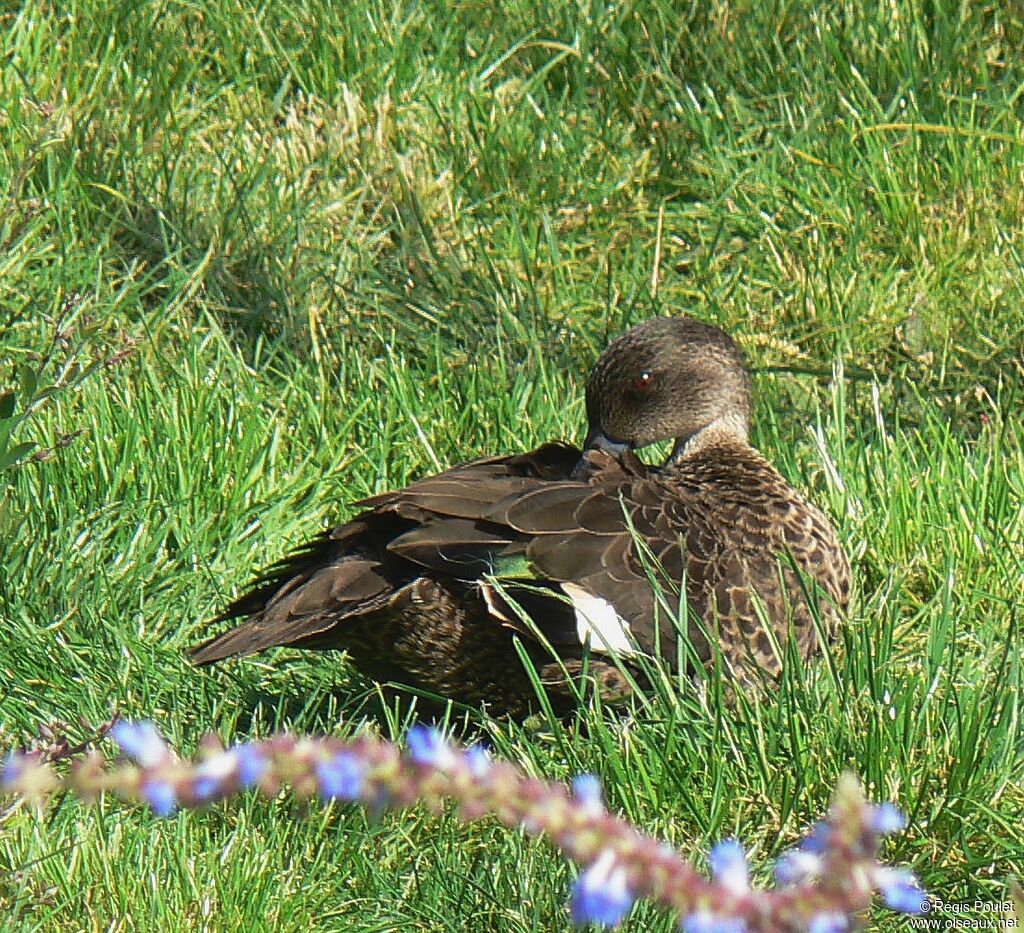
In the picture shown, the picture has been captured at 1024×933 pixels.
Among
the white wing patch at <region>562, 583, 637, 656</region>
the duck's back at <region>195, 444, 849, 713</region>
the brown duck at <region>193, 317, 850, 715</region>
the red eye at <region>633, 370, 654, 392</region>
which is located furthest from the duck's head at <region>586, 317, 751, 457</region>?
the white wing patch at <region>562, 583, 637, 656</region>

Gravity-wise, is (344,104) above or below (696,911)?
below

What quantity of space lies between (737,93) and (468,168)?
3.23 feet

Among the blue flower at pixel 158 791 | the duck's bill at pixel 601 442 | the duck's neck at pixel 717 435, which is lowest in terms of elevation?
the duck's neck at pixel 717 435

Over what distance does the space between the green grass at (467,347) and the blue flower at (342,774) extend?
1.24 metres

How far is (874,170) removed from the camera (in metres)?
5.27

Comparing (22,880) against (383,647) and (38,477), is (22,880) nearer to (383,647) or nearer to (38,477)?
(383,647)

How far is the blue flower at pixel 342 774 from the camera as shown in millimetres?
1196

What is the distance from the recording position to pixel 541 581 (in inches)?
133

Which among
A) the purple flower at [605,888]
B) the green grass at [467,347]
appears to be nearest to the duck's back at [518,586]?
the green grass at [467,347]

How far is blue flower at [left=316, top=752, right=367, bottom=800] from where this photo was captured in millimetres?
1196

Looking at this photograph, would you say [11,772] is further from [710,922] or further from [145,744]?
[710,922]

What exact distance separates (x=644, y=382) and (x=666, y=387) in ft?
0.25

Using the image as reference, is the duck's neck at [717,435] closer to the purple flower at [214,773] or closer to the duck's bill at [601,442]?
the duck's bill at [601,442]

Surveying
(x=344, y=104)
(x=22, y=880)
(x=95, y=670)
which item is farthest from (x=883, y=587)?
(x=344, y=104)
